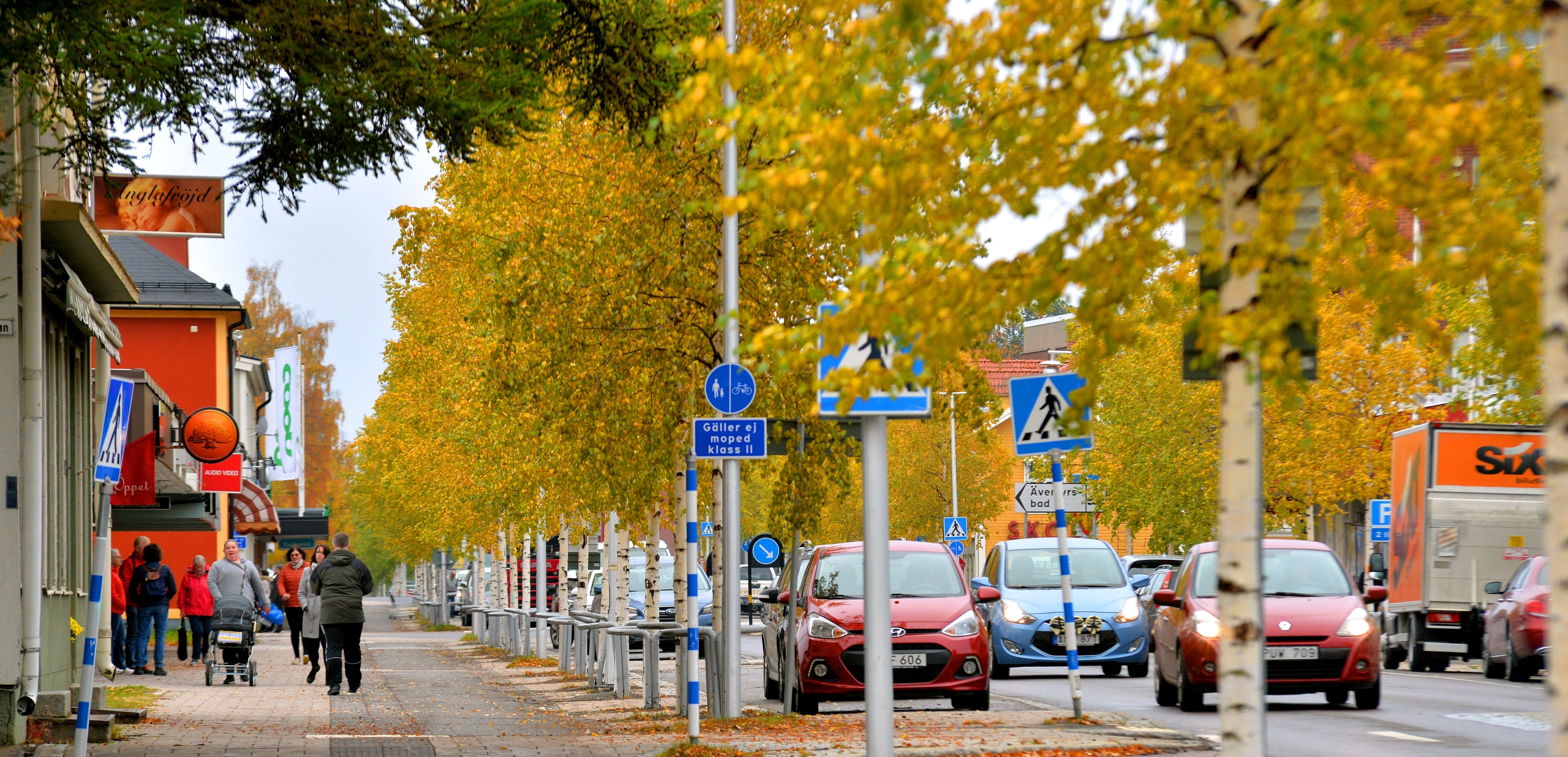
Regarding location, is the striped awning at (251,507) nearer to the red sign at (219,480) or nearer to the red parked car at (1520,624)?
the red sign at (219,480)

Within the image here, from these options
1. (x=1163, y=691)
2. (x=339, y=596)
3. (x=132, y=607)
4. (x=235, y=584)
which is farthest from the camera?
(x=132, y=607)

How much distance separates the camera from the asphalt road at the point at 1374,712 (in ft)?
45.2

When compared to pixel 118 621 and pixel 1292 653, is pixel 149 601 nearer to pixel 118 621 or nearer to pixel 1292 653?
pixel 118 621

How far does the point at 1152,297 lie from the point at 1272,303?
794 millimetres

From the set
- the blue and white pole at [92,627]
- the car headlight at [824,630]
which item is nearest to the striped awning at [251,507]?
the car headlight at [824,630]

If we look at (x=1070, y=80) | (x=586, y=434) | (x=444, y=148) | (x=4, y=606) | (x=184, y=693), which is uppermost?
(x=444, y=148)

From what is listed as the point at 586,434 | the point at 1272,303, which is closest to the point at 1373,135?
the point at 1272,303

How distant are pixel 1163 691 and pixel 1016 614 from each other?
494 centimetres

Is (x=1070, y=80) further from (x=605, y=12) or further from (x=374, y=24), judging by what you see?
(x=605, y=12)

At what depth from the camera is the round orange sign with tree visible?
90.6 feet

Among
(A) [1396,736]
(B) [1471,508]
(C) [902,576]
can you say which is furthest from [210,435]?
(A) [1396,736]

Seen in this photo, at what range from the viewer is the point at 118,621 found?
27453mm

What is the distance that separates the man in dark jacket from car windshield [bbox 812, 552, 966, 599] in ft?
17.0

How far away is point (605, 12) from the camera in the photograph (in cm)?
1320
